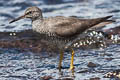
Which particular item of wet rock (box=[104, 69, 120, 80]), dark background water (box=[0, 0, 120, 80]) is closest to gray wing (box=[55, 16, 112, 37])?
dark background water (box=[0, 0, 120, 80])

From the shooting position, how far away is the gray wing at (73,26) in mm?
9344

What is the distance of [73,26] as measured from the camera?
9523 mm

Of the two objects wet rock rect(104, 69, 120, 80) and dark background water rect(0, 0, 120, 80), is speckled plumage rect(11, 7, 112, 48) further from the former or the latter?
wet rock rect(104, 69, 120, 80)

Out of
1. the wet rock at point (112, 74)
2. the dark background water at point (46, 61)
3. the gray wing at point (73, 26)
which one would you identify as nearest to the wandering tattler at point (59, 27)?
the gray wing at point (73, 26)

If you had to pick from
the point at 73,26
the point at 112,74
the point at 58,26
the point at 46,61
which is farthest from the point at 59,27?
the point at 112,74

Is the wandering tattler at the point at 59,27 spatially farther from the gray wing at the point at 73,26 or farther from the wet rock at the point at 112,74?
the wet rock at the point at 112,74

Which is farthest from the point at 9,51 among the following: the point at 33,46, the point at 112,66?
the point at 112,66

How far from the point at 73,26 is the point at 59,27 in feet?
1.42

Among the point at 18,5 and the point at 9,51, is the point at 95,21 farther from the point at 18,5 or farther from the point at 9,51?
the point at 18,5

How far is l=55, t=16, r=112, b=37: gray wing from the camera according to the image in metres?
9.34

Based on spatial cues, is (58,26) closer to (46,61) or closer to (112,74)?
(46,61)

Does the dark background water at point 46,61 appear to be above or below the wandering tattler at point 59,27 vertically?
below

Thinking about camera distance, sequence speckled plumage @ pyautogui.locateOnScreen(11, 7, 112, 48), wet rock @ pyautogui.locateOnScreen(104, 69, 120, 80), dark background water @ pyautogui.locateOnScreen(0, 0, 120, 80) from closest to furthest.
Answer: wet rock @ pyautogui.locateOnScreen(104, 69, 120, 80) < dark background water @ pyautogui.locateOnScreen(0, 0, 120, 80) < speckled plumage @ pyautogui.locateOnScreen(11, 7, 112, 48)

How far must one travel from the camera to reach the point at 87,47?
1146cm
